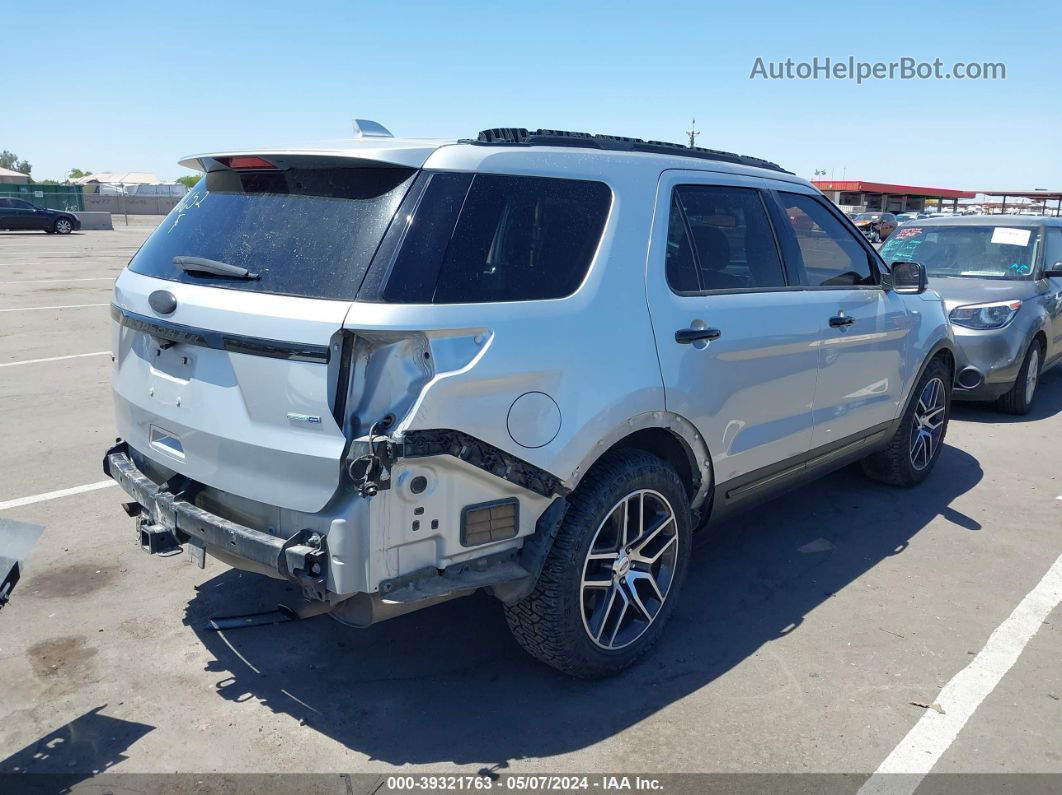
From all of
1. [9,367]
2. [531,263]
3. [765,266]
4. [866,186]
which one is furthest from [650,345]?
[866,186]

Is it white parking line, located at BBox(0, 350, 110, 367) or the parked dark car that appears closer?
white parking line, located at BBox(0, 350, 110, 367)

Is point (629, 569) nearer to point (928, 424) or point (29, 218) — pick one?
point (928, 424)

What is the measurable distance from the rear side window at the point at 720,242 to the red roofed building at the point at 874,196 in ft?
143

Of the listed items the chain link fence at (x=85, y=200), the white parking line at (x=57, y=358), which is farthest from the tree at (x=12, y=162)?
the white parking line at (x=57, y=358)

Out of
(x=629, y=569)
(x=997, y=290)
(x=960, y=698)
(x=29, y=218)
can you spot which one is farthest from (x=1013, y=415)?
(x=29, y=218)

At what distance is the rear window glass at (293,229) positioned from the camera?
→ 9.12ft

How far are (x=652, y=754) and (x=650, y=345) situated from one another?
151 cm

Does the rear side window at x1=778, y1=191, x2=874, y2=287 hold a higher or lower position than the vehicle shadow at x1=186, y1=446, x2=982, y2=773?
higher

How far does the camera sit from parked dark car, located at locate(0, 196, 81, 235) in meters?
32.6

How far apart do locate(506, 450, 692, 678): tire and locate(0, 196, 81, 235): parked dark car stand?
36.4 meters

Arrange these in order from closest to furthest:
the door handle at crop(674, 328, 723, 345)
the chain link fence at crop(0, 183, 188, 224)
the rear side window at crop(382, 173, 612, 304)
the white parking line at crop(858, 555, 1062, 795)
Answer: the rear side window at crop(382, 173, 612, 304)
the white parking line at crop(858, 555, 1062, 795)
the door handle at crop(674, 328, 723, 345)
the chain link fence at crop(0, 183, 188, 224)

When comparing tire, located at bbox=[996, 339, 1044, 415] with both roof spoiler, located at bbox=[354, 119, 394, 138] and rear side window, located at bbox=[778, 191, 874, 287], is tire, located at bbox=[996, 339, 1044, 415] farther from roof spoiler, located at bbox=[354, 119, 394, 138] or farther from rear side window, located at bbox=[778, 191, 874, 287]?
roof spoiler, located at bbox=[354, 119, 394, 138]

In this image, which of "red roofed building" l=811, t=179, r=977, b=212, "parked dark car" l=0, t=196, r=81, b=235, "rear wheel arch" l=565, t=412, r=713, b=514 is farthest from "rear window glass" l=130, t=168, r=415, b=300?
"red roofed building" l=811, t=179, r=977, b=212

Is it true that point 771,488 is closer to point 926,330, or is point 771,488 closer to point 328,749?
point 926,330
